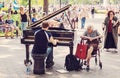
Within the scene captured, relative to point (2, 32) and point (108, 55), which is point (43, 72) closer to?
point (108, 55)

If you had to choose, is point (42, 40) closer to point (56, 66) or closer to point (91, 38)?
point (56, 66)

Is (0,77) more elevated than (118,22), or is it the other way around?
(118,22)

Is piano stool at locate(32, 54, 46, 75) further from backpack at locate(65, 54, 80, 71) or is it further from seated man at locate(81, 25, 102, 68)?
seated man at locate(81, 25, 102, 68)

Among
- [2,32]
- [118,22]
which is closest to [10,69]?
[118,22]

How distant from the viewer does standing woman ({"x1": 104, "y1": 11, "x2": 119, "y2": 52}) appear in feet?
55.1

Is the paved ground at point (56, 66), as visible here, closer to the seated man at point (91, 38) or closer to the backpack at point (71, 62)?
the backpack at point (71, 62)

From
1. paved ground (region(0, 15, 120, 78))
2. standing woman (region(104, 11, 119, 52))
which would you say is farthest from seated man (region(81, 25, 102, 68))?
standing woman (region(104, 11, 119, 52))

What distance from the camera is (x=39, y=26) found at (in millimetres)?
12906

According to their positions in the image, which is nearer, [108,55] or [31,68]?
[31,68]

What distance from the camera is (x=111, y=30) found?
16984mm

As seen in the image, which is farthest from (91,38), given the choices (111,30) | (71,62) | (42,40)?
(111,30)

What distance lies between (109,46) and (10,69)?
5.77m

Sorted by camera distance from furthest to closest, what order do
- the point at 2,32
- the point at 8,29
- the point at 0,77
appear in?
the point at 2,32
the point at 8,29
the point at 0,77

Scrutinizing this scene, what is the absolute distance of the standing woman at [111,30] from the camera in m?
16.8
